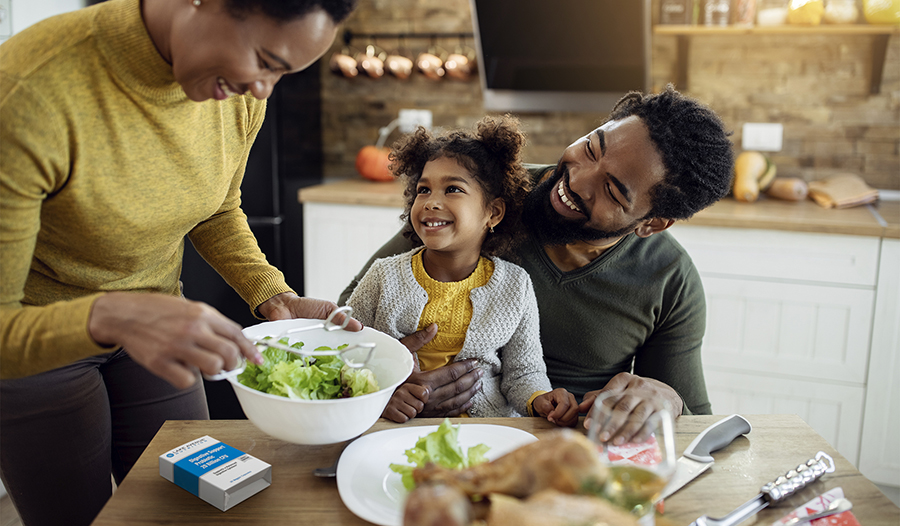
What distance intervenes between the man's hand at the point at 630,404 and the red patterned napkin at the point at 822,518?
0.19 metres

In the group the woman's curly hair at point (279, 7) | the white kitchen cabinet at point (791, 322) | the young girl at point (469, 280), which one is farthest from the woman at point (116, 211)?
the white kitchen cabinet at point (791, 322)

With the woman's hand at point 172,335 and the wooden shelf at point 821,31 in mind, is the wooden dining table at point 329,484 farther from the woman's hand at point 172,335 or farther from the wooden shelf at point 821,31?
the wooden shelf at point 821,31

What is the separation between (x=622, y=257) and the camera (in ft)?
4.85

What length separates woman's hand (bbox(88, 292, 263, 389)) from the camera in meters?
0.73

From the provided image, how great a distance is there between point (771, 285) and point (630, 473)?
2.05 metres

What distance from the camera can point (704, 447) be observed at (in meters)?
0.99

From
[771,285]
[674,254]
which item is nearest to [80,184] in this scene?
[674,254]

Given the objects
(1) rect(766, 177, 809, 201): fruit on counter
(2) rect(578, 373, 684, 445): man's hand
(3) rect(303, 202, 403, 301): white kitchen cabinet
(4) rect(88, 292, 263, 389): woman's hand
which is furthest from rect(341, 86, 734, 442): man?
(1) rect(766, 177, 809, 201): fruit on counter

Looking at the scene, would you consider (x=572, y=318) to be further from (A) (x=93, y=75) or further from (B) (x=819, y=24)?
(B) (x=819, y=24)

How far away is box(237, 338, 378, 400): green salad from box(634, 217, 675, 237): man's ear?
76cm

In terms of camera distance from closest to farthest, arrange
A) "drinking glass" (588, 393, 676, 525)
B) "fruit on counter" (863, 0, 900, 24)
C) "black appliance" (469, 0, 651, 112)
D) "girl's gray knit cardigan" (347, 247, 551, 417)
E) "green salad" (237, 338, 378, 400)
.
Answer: "drinking glass" (588, 393, 676, 525), "green salad" (237, 338, 378, 400), "girl's gray knit cardigan" (347, 247, 551, 417), "fruit on counter" (863, 0, 900, 24), "black appliance" (469, 0, 651, 112)

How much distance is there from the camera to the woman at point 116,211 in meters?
0.78

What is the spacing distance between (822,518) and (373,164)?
8.35 feet

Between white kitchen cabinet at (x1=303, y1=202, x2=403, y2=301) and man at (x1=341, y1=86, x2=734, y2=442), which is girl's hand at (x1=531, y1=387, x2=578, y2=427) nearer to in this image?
man at (x1=341, y1=86, x2=734, y2=442)
